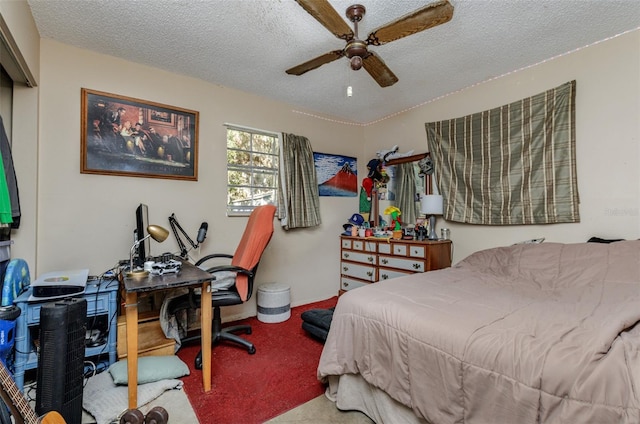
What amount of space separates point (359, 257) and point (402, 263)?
65 cm

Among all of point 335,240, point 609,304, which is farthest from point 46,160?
point 609,304

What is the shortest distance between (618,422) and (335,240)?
328 centimetres

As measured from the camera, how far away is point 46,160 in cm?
228

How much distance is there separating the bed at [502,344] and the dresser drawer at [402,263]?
81 cm

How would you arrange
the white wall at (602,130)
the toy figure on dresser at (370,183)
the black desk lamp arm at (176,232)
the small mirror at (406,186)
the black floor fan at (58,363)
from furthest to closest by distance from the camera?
the toy figure on dresser at (370,183)
the small mirror at (406,186)
the black desk lamp arm at (176,232)
the white wall at (602,130)
the black floor fan at (58,363)

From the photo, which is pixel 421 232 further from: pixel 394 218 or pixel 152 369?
pixel 152 369

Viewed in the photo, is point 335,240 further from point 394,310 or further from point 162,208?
point 394,310

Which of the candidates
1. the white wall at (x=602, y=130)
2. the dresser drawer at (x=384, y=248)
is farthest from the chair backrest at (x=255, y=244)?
the white wall at (x=602, y=130)

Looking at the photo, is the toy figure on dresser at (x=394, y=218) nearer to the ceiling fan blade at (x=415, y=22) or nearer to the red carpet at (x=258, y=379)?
the red carpet at (x=258, y=379)

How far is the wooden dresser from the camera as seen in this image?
3.02 m

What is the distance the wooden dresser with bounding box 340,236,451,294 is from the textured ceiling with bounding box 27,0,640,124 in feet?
5.59

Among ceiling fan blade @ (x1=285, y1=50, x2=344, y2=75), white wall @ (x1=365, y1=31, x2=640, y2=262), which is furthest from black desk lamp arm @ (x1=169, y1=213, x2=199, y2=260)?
white wall @ (x1=365, y1=31, x2=640, y2=262)

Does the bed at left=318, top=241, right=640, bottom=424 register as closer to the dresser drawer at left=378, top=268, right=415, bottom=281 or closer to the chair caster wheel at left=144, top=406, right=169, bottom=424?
the chair caster wheel at left=144, top=406, right=169, bottom=424

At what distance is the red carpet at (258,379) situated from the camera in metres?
1.70
